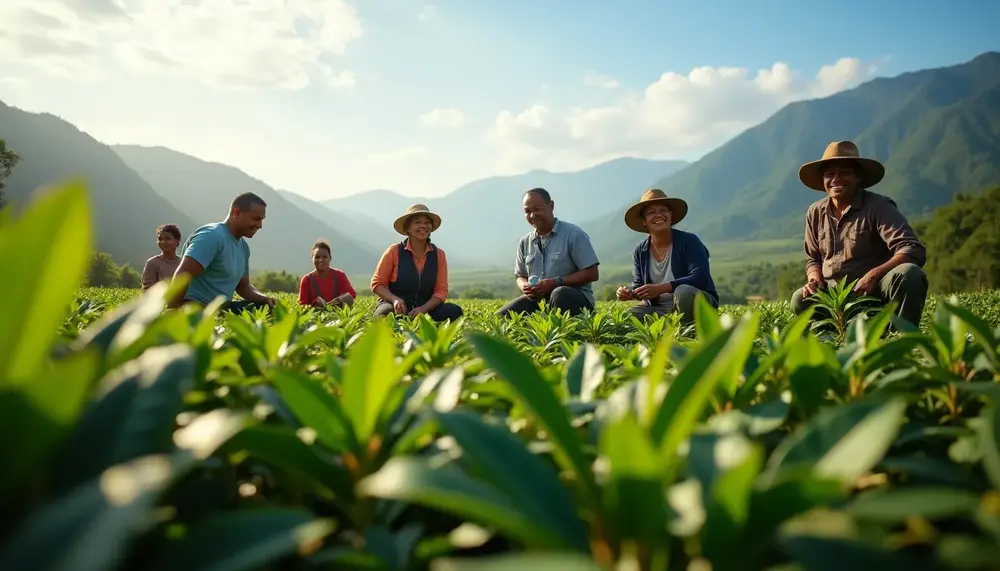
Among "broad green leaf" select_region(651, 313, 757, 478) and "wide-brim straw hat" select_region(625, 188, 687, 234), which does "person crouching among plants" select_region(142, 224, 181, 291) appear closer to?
"wide-brim straw hat" select_region(625, 188, 687, 234)

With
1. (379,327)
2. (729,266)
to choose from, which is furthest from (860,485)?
(729,266)

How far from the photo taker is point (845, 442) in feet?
2.26

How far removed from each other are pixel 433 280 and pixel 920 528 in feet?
22.8

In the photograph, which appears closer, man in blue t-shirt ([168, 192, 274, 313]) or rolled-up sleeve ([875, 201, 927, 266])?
rolled-up sleeve ([875, 201, 927, 266])

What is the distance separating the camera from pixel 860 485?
960 millimetres

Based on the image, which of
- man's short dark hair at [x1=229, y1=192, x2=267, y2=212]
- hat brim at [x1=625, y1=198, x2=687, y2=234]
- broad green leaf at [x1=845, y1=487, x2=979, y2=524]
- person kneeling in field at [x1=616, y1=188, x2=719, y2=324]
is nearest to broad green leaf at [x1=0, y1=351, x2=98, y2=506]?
broad green leaf at [x1=845, y1=487, x2=979, y2=524]

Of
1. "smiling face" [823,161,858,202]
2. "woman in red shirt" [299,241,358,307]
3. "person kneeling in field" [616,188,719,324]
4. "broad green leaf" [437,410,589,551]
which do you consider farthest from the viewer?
"woman in red shirt" [299,241,358,307]

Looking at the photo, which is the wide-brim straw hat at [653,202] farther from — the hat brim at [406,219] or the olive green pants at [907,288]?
the hat brim at [406,219]

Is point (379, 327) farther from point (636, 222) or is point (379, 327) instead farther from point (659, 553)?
point (636, 222)

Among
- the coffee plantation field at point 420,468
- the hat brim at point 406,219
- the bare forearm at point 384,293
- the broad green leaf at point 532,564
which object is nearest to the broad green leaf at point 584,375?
the coffee plantation field at point 420,468

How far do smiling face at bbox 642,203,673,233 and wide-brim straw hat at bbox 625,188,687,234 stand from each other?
8 cm

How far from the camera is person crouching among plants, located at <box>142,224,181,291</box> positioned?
325 inches

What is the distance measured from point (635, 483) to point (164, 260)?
9.90m

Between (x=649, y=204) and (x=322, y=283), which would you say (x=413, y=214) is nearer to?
(x=322, y=283)
